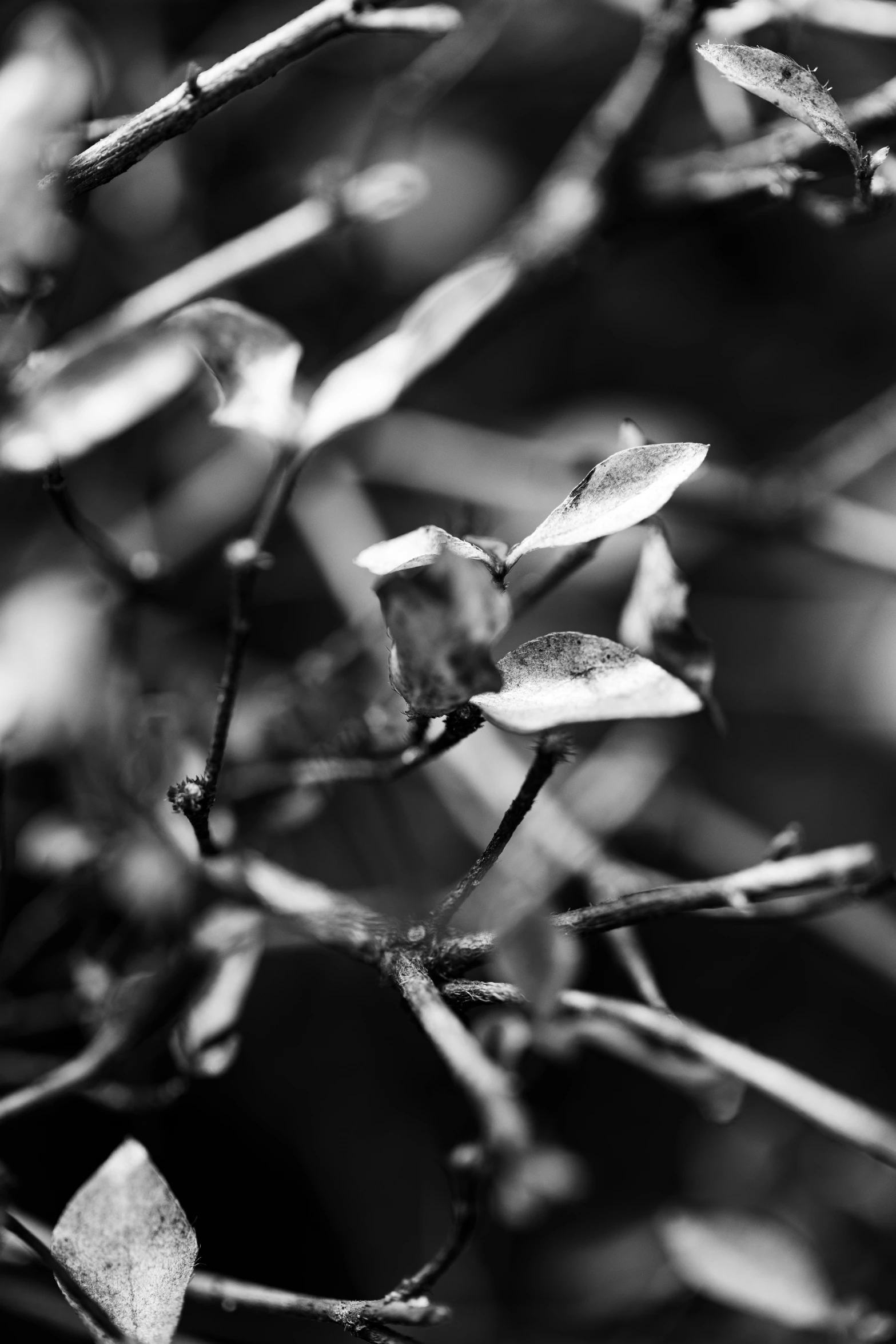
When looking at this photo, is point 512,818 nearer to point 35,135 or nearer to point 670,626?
point 670,626

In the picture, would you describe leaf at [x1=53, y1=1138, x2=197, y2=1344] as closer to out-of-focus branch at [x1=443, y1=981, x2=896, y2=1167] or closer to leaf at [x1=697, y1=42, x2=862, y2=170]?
out-of-focus branch at [x1=443, y1=981, x2=896, y2=1167]

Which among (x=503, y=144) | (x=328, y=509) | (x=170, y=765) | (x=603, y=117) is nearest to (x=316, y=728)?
(x=170, y=765)

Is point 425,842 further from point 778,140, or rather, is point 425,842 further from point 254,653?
point 778,140

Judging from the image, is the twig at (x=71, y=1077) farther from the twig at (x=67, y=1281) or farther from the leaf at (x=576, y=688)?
the leaf at (x=576, y=688)

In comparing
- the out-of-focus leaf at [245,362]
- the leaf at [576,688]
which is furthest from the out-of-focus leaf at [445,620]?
the out-of-focus leaf at [245,362]

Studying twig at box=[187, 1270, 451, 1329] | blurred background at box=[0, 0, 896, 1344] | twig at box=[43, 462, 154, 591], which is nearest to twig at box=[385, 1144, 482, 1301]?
twig at box=[187, 1270, 451, 1329]

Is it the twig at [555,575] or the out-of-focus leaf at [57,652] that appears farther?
the out-of-focus leaf at [57,652]
